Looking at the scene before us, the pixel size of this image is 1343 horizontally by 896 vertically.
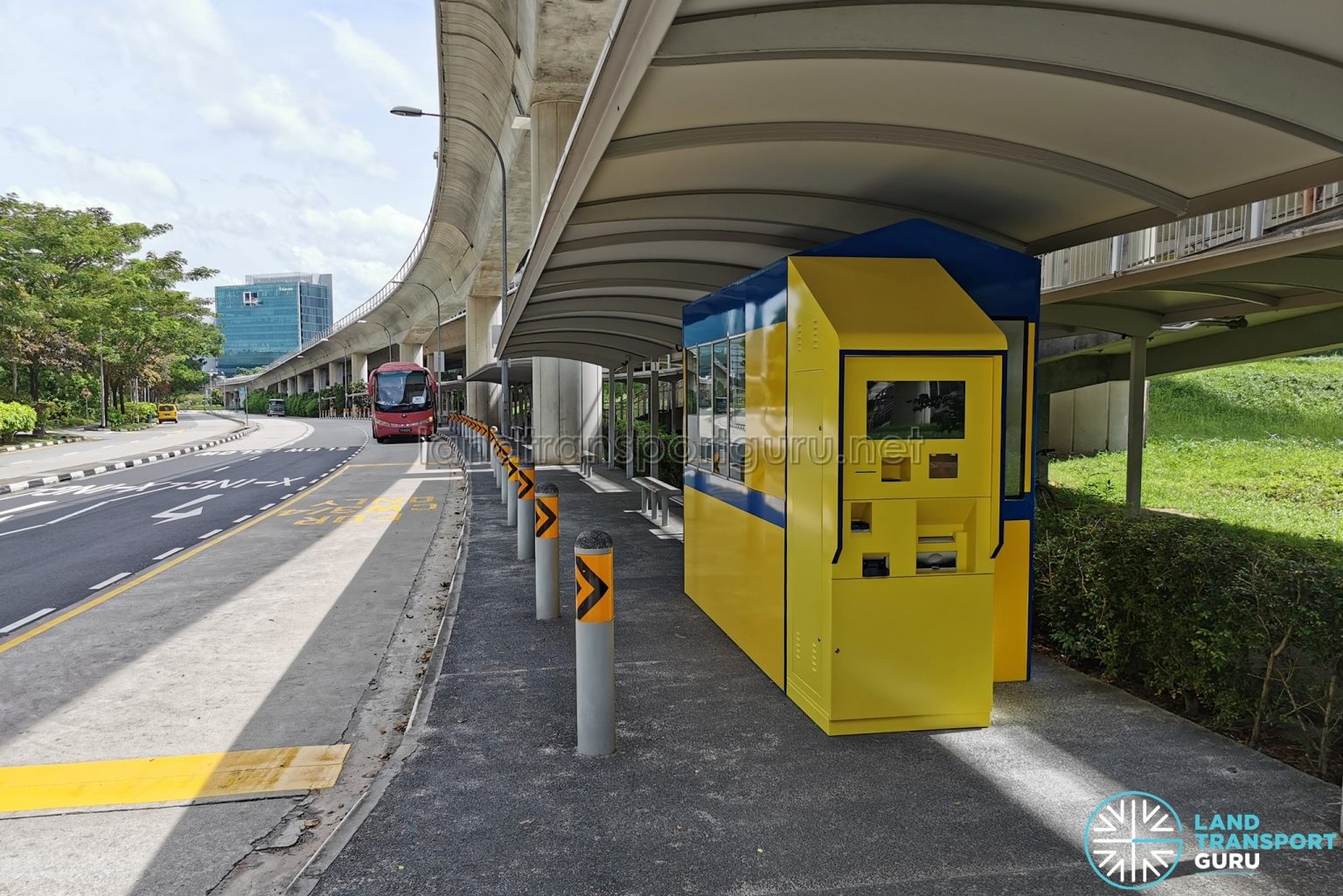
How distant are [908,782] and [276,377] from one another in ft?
424

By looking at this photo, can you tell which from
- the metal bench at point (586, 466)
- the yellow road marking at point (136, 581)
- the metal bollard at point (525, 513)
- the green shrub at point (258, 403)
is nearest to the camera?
the yellow road marking at point (136, 581)

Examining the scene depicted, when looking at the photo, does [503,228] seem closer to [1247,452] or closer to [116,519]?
[116,519]

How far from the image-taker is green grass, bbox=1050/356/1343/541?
13.8 m

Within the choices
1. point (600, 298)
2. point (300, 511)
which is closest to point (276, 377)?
point (300, 511)

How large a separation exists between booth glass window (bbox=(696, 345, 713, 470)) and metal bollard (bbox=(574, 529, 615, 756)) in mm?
2745

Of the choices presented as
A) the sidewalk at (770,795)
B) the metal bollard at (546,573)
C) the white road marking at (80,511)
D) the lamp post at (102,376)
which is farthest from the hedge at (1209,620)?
the lamp post at (102,376)

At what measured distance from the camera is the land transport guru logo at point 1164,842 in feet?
11.1

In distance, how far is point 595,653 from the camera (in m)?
4.49

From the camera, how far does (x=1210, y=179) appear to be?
15.1ft

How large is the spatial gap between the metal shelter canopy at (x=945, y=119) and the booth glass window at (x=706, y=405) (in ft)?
3.53

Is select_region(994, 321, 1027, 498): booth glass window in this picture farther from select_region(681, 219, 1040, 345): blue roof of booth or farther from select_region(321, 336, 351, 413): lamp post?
select_region(321, 336, 351, 413): lamp post

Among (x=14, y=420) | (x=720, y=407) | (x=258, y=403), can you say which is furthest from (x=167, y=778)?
(x=258, y=403)

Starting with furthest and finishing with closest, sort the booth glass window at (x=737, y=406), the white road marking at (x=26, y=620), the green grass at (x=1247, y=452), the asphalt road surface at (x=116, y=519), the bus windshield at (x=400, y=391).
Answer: the bus windshield at (x=400, y=391)
the green grass at (x=1247, y=452)
the asphalt road surface at (x=116, y=519)
the white road marking at (x=26, y=620)
the booth glass window at (x=737, y=406)

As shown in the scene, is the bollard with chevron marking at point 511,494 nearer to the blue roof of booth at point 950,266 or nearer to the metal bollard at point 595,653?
the blue roof of booth at point 950,266
